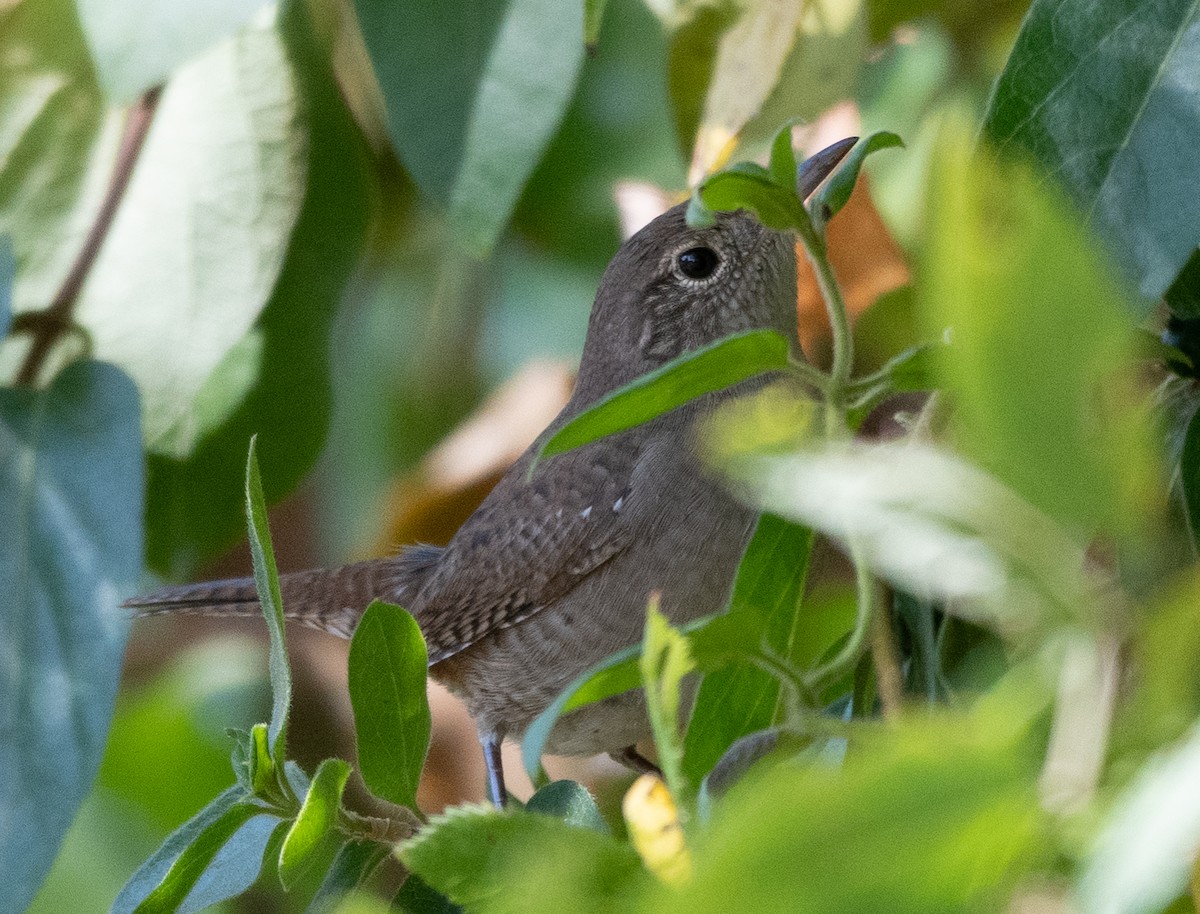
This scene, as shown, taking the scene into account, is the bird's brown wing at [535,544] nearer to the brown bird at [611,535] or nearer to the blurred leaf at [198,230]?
the brown bird at [611,535]

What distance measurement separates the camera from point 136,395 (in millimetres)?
1494

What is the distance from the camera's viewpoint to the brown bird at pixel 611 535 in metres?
1.31

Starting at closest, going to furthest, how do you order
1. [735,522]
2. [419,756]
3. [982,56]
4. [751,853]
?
[751,853]
[419,756]
[735,522]
[982,56]

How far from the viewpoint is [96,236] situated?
1.72m

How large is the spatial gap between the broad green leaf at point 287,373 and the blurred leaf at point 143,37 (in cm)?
36

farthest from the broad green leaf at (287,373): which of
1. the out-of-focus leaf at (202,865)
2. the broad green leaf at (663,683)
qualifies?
the broad green leaf at (663,683)

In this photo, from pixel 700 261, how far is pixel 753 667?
31.6 inches

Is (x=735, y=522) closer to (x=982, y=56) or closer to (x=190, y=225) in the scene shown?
(x=982, y=56)

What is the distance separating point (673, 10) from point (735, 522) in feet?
2.30

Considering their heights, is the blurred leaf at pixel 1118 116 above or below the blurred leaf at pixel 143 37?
above

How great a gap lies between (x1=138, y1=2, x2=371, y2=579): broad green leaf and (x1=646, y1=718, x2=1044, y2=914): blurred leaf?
4.68 ft

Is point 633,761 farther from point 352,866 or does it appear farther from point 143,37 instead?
point 143,37

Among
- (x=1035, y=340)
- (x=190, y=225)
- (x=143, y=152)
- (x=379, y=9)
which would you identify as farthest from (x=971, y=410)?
(x=143, y=152)

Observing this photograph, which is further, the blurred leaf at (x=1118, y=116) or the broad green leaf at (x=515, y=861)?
the blurred leaf at (x=1118, y=116)
